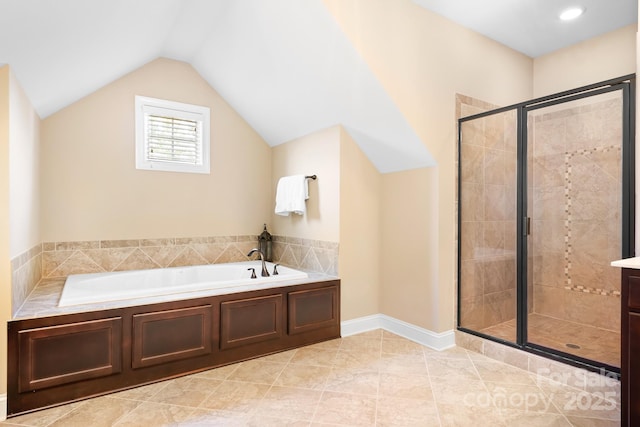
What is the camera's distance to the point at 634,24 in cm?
310

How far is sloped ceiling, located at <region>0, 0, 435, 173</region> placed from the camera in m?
1.98

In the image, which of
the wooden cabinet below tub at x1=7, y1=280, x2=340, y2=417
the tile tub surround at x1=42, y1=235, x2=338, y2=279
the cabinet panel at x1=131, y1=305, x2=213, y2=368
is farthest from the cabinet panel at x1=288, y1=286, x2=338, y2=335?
the cabinet panel at x1=131, y1=305, x2=213, y2=368

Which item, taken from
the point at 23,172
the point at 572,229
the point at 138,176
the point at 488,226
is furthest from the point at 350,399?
the point at 138,176

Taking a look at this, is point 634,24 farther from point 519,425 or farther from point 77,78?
point 77,78

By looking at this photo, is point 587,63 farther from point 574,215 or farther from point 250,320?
point 250,320

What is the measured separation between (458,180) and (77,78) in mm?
3119

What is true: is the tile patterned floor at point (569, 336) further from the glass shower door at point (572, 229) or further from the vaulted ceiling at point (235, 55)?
the vaulted ceiling at point (235, 55)

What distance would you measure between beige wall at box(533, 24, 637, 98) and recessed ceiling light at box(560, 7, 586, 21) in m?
0.57

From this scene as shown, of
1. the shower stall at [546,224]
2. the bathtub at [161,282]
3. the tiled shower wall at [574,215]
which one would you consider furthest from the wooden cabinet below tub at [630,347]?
the bathtub at [161,282]

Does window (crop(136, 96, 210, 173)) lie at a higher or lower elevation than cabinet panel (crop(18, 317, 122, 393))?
higher

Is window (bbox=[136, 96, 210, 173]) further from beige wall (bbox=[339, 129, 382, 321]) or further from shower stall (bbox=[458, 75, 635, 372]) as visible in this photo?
shower stall (bbox=[458, 75, 635, 372])

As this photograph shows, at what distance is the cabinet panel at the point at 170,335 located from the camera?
2.38 metres

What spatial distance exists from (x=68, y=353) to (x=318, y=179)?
2324 mm

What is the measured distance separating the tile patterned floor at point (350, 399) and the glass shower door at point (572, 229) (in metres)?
0.44
